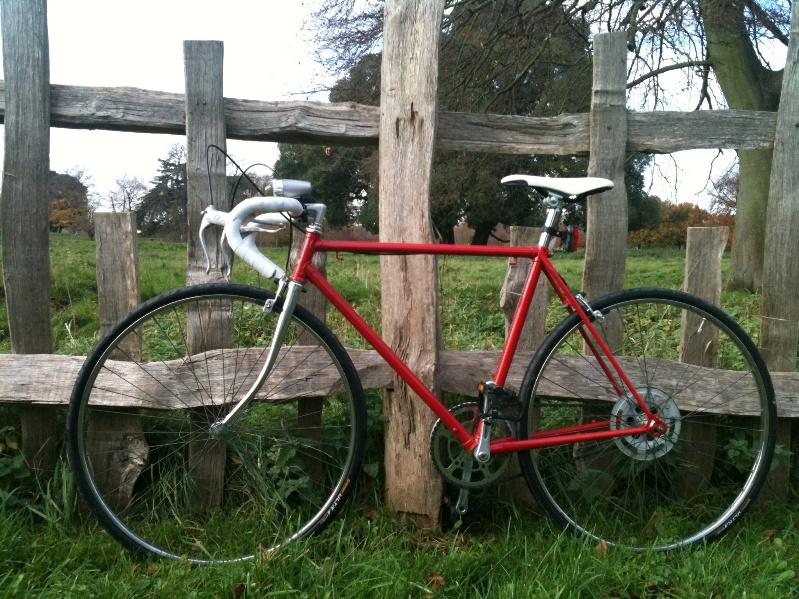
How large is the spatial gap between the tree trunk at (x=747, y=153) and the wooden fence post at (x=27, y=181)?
827cm

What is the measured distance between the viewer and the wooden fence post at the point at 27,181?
250 cm

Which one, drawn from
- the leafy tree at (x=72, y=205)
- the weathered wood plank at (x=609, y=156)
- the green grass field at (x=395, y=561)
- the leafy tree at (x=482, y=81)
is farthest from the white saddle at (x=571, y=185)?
the leafy tree at (x=72, y=205)

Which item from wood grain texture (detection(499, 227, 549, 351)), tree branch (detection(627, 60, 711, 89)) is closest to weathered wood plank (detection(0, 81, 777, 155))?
wood grain texture (detection(499, 227, 549, 351))

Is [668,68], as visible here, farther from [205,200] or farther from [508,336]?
[205,200]

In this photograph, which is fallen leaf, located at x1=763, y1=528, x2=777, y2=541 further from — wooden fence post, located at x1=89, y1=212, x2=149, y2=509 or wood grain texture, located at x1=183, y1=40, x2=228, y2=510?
wooden fence post, located at x1=89, y1=212, x2=149, y2=509

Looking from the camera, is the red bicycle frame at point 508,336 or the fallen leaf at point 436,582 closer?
the fallen leaf at point 436,582

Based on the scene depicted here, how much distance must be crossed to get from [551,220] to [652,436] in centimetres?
101

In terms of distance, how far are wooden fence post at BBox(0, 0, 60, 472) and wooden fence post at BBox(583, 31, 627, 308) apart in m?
2.32

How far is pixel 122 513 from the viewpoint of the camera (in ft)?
8.61

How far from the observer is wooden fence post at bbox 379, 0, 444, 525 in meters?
2.58

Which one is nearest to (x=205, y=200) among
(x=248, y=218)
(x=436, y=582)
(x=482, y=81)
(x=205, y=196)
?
(x=205, y=196)

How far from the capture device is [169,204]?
2.94 meters

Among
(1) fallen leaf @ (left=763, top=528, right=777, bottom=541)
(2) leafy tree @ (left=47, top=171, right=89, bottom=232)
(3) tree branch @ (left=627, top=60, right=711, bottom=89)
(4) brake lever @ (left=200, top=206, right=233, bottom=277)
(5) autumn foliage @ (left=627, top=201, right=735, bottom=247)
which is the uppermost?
(3) tree branch @ (left=627, top=60, right=711, bottom=89)

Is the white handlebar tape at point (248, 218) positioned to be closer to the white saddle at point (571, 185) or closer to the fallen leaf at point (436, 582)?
the white saddle at point (571, 185)
